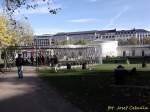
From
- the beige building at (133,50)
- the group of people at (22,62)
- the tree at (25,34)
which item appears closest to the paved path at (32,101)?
the group of people at (22,62)

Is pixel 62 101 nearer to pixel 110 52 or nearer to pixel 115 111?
pixel 115 111

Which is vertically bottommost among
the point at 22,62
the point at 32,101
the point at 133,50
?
the point at 32,101

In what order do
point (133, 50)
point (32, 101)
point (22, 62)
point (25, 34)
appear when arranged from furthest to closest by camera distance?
point (133, 50) → point (25, 34) → point (22, 62) → point (32, 101)

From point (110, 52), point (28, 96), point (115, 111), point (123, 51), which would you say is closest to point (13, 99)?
point (28, 96)

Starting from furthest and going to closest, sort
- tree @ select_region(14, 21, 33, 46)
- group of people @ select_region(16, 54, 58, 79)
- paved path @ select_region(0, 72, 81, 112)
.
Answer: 1. tree @ select_region(14, 21, 33, 46)
2. group of people @ select_region(16, 54, 58, 79)
3. paved path @ select_region(0, 72, 81, 112)

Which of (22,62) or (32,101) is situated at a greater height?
(22,62)

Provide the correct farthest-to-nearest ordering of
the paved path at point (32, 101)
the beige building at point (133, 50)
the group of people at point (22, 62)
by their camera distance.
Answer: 1. the beige building at point (133, 50)
2. the group of people at point (22, 62)
3. the paved path at point (32, 101)

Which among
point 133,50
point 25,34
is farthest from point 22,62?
point 133,50

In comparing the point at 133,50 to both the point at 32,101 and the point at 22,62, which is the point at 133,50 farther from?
the point at 32,101

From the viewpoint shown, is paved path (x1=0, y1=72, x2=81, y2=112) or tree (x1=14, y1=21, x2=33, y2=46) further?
tree (x1=14, y1=21, x2=33, y2=46)

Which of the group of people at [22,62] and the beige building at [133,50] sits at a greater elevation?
the beige building at [133,50]

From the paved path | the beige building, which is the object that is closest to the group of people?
the paved path

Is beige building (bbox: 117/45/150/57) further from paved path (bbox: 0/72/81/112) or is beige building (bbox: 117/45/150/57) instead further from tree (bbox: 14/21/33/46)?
paved path (bbox: 0/72/81/112)

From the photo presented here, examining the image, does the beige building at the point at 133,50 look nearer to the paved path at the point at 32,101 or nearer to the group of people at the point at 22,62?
the group of people at the point at 22,62
